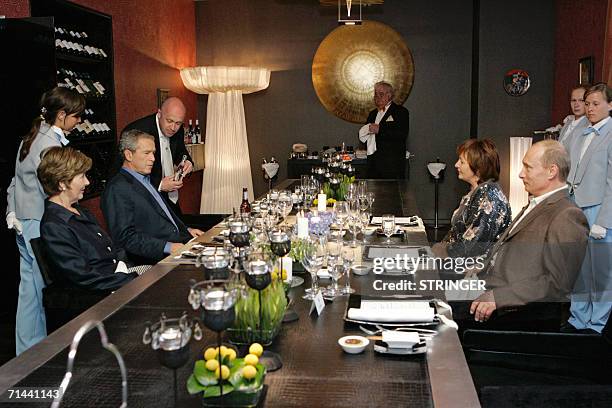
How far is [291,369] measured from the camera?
1.94m

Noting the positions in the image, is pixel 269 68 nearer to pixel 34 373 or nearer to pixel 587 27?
pixel 587 27

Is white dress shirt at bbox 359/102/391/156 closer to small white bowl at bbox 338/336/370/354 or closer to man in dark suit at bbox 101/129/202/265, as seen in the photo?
man in dark suit at bbox 101/129/202/265

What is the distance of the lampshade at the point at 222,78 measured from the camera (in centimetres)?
838

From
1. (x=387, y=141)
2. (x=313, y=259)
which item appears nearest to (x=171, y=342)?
(x=313, y=259)

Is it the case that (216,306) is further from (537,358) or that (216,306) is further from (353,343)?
(537,358)

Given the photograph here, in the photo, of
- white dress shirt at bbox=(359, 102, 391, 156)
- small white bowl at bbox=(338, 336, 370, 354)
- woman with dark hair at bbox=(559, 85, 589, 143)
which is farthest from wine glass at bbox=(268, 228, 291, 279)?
white dress shirt at bbox=(359, 102, 391, 156)

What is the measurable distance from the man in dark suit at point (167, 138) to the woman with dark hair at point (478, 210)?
6.98ft

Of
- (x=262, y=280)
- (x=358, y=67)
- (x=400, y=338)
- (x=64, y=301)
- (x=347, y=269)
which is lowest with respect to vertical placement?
(x=64, y=301)

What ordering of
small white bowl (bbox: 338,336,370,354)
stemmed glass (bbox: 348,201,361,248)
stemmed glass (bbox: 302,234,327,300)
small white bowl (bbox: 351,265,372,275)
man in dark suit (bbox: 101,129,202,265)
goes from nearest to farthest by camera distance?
1. small white bowl (bbox: 338,336,370,354)
2. stemmed glass (bbox: 302,234,327,300)
3. small white bowl (bbox: 351,265,372,275)
4. stemmed glass (bbox: 348,201,361,248)
5. man in dark suit (bbox: 101,129,202,265)

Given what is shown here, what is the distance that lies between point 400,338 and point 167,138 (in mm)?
3839

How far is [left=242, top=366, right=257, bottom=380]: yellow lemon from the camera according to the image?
163 cm

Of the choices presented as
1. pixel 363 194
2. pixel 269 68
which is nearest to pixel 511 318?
pixel 363 194

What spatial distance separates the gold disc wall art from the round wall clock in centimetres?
124

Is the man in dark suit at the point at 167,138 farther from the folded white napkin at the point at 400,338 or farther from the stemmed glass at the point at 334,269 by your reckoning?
the folded white napkin at the point at 400,338
